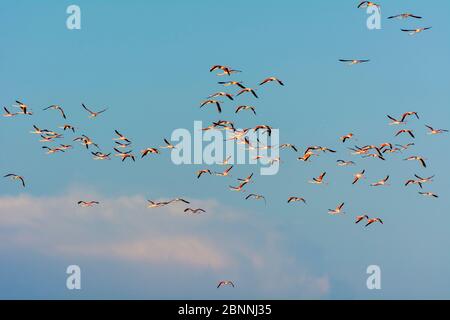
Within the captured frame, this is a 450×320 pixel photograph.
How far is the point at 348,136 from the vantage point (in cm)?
Answer: 8606

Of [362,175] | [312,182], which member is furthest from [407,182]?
[312,182]
